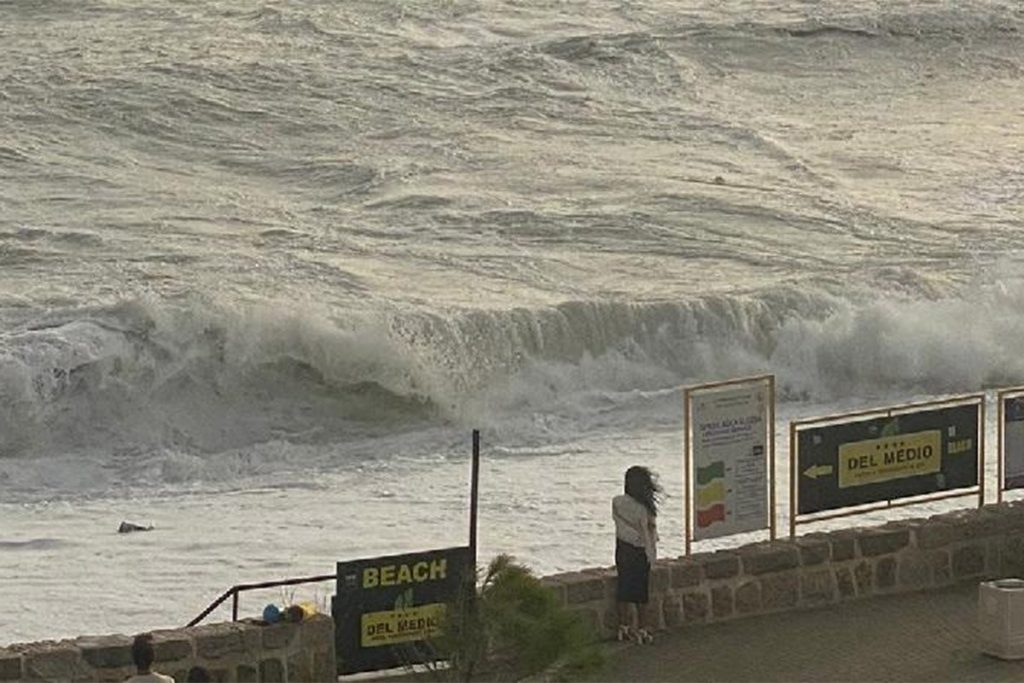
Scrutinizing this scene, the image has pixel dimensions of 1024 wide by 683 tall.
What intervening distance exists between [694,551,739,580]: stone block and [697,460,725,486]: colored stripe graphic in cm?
55

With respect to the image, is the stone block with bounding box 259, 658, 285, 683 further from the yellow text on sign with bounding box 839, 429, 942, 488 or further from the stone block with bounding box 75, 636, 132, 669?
the yellow text on sign with bounding box 839, 429, 942, 488

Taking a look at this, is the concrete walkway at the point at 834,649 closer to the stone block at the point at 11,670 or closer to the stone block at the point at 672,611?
the stone block at the point at 672,611

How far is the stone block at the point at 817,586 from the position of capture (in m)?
15.6

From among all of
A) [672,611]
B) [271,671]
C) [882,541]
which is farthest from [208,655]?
[882,541]

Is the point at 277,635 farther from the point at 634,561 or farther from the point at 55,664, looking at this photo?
the point at 634,561

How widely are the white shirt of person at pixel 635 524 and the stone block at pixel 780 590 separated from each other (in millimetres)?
817

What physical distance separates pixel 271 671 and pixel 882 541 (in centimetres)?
397

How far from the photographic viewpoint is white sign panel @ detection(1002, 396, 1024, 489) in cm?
1664

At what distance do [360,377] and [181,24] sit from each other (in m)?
22.7

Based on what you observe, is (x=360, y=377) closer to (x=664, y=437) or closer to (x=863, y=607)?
(x=664, y=437)

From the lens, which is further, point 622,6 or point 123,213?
point 622,6

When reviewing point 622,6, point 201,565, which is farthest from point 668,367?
point 622,6

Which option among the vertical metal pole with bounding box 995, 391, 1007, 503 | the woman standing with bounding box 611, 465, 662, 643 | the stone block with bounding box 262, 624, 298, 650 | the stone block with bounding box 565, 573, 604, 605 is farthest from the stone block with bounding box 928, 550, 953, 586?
the stone block with bounding box 262, 624, 298, 650

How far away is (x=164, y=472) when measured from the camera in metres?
24.0
